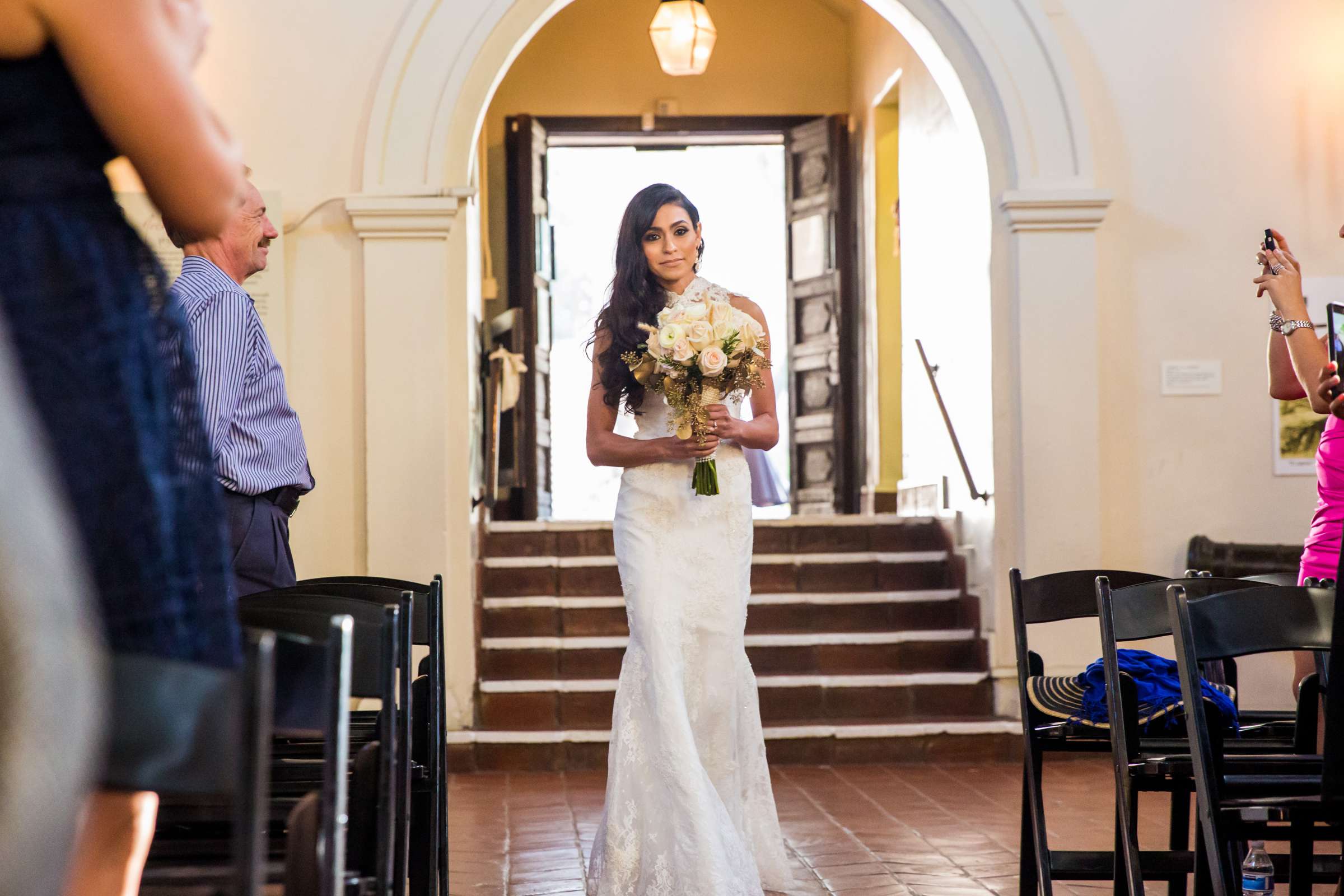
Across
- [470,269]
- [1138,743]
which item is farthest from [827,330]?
[1138,743]

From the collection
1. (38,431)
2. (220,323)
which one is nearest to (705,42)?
(220,323)

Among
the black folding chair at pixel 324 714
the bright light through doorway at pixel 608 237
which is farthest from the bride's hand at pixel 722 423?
the bright light through doorway at pixel 608 237

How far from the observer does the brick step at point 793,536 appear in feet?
25.8

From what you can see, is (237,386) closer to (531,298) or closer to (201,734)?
(201,734)

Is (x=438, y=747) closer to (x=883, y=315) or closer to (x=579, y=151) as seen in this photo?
(x=883, y=315)

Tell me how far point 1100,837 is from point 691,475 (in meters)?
1.89

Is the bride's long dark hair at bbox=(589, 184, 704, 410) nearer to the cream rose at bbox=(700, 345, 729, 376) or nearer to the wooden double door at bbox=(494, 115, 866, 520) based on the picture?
the cream rose at bbox=(700, 345, 729, 376)

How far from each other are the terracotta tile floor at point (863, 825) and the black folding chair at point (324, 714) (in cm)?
255

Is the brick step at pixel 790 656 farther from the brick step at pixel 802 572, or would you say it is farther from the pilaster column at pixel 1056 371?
the pilaster column at pixel 1056 371

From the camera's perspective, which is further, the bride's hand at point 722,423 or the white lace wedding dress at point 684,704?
the bride's hand at point 722,423

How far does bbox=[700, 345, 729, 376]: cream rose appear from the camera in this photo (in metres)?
3.58

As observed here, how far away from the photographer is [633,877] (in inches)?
138

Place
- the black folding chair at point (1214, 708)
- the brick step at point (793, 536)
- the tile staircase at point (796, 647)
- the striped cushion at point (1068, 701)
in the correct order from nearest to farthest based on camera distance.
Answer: the black folding chair at point (1214, 708)
the striped cushion at point (1068, 701)
the tile staircase at point (796, 647)
the brick step at point (793, 536)

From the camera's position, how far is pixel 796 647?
6.92 metres
